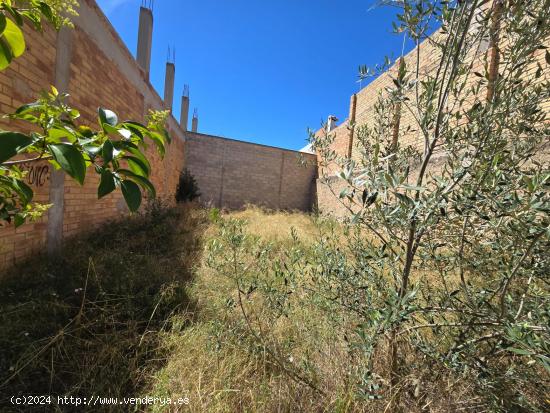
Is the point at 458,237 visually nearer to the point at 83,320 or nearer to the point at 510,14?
the point at 510,14

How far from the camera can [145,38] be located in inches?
240

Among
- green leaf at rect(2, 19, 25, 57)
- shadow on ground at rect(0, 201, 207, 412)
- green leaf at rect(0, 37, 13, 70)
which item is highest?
green leaf at rect(2, 19, 25, 57)

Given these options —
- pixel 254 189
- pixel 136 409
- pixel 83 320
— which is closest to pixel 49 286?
pixel 83 320

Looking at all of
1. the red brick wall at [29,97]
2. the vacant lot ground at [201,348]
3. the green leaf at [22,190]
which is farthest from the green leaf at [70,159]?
Result: the red brick wall at [29,97]

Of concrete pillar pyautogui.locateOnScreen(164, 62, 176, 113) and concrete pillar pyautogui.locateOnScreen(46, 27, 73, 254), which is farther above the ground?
concrete pillar pyautogui.locateOnScreen(164, 62, 176, 113)

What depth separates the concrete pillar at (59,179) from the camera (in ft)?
9.03

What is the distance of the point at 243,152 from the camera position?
1161 cm

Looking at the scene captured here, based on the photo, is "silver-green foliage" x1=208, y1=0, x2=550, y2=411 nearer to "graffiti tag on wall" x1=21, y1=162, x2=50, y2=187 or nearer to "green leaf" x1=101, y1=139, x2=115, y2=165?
"green leaf" x1=101, y1=139, x2=115, y2=165

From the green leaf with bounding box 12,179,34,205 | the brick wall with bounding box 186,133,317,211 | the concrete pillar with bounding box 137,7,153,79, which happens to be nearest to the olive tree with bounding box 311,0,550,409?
the green leaf with bounding box 12,179,34,205

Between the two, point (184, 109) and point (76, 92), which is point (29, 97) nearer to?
point (76, 92)

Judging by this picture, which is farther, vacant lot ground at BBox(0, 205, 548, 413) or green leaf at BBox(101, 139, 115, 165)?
vacant lot ground at BBox(0, 205, 548, 413)

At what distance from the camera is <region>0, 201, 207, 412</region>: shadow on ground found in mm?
1519

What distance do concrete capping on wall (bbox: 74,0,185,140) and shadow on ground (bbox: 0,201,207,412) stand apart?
268 centimetres

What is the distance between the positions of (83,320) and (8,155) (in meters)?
1.99
